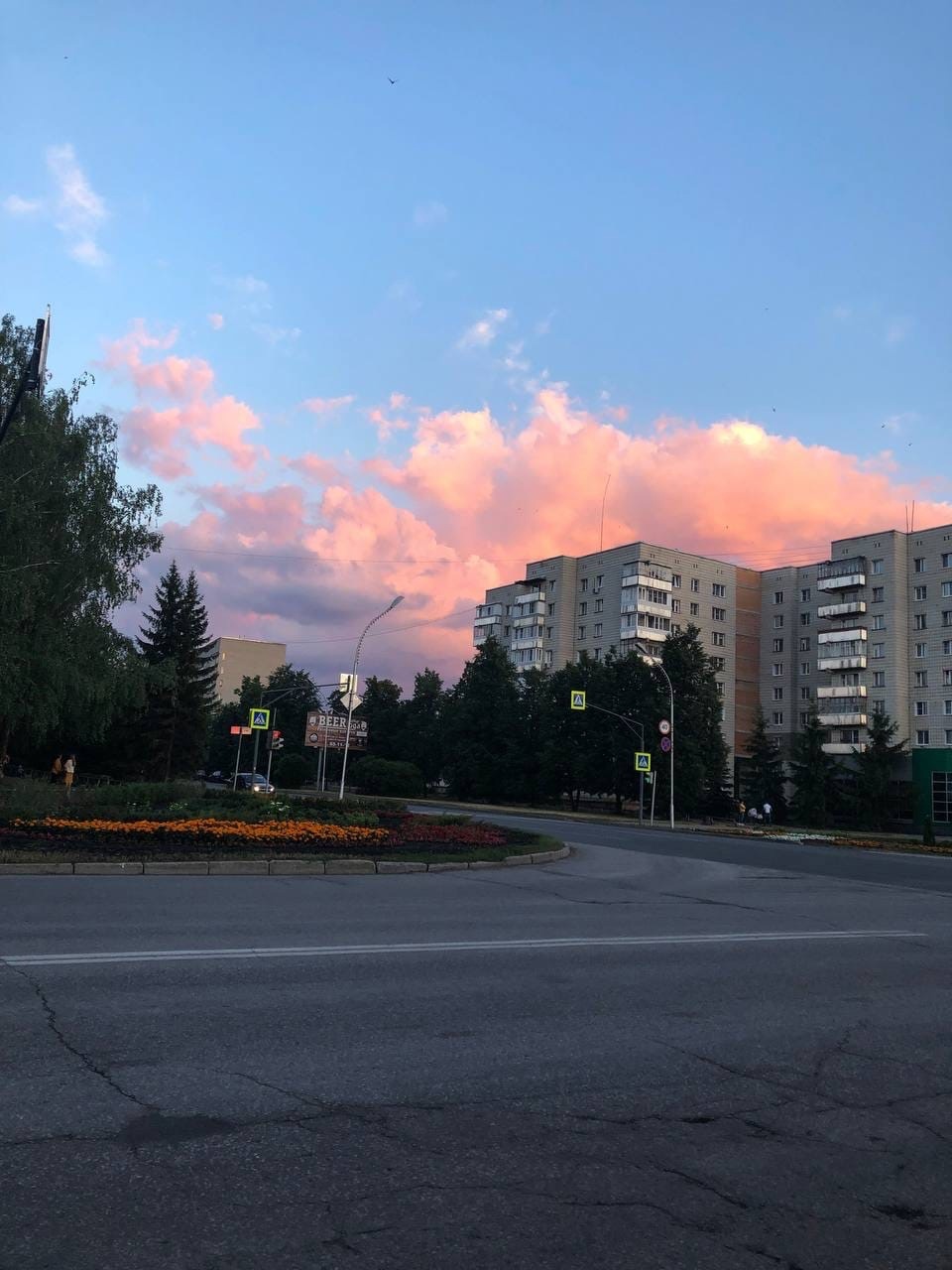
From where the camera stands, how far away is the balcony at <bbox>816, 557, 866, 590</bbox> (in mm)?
81250

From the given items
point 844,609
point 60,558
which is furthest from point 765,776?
point 60,558

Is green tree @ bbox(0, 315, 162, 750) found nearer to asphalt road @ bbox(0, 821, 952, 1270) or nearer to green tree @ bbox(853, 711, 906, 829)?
asphalt road @ bbox(0, 821, 952, 1270)

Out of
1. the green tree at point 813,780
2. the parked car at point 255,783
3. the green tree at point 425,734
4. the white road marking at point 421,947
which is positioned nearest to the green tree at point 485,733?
the green tree at point 425,734

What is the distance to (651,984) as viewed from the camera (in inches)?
321

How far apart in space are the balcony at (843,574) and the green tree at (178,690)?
167ft

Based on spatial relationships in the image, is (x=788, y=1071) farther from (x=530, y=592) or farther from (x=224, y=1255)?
(x=530, y=592)

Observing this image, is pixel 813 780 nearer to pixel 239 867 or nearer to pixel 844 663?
pixel 844 663

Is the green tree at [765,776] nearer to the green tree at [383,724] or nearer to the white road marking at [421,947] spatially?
the green tree at [383,724]

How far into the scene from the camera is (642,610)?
87.7m

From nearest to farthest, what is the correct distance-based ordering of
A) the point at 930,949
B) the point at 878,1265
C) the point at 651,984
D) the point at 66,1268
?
the point at 66,1268, the point at 878,1265, the point at 651,984, the point at 930,949

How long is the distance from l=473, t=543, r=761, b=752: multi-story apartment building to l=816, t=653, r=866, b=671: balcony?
31.5 feet

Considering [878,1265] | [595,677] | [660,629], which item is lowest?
[878,1265]

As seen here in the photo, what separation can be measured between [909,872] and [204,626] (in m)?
55.8

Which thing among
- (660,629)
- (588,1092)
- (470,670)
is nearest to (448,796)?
(470,670)
